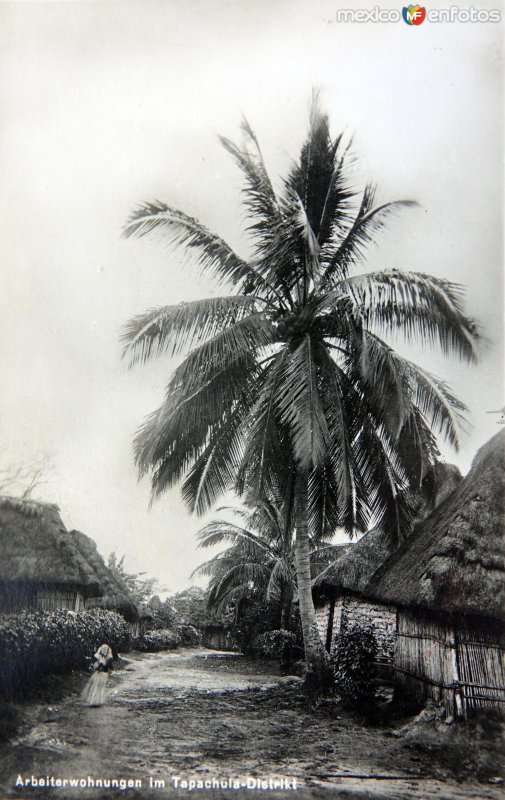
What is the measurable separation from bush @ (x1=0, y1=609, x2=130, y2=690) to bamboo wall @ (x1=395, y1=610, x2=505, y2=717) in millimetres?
4395

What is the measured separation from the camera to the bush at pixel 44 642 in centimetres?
542

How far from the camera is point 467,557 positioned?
637 centimetres

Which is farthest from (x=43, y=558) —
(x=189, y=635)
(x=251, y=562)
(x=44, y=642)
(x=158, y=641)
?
(x=189, y=635)

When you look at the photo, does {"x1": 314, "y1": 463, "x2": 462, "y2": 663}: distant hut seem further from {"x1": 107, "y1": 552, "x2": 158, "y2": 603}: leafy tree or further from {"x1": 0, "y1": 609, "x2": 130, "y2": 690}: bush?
{"x1": 107, "y1": 552, "x2": 158, "y2": 603}: leafy tree

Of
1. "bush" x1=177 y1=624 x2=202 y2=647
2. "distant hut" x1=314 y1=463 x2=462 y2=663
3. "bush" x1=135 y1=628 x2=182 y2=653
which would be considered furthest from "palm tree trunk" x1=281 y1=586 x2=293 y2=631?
"bush" x1=177 y1=624 x2=202 y2=647

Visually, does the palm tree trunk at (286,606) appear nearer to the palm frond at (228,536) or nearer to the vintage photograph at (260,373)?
the palm frond at (228,536)

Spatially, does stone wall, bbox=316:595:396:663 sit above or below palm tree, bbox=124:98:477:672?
below

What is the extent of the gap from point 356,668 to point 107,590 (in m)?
6.04

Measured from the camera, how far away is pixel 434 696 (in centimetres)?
627

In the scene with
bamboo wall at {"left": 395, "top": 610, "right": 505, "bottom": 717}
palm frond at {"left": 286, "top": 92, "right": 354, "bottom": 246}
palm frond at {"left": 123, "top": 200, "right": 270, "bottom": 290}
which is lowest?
bamboo wall at {"left": 395, "top": 610, "right": 505, "bottom": 717}

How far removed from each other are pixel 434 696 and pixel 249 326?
193 inches

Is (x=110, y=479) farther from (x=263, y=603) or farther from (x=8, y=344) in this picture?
(x=263, y=603)

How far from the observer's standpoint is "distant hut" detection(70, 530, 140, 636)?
980cm

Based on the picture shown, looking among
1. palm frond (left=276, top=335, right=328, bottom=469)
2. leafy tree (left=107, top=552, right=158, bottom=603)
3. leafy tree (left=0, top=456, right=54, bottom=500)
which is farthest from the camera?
leafy tree (left=107, top=552, right=158, bottom=603)
